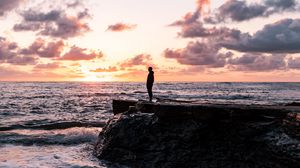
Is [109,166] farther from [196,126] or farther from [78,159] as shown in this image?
[196,126]

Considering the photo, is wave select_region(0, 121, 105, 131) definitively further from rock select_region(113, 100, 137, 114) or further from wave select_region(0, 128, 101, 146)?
rock select_region(113, 100, 137, 114)

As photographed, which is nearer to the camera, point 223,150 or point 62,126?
point 223,150

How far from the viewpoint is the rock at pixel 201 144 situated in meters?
12.1

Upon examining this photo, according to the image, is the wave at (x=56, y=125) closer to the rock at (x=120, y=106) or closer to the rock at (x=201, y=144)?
the rock at (x=120, y=106)

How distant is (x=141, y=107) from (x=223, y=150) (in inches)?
198

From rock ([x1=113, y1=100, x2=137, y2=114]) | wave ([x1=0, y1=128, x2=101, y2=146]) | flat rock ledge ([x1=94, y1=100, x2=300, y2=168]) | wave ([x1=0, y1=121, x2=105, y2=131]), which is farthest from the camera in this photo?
wave ([x1=0, y1=121, x2=105, y2=131])

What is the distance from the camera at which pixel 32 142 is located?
2050 centimetres

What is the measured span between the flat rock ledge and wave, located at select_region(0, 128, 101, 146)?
5223mm

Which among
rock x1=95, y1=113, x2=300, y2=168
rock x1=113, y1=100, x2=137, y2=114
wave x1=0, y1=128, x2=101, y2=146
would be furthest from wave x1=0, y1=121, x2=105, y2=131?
rock x1=95, y1=113, x2=300, y2=168

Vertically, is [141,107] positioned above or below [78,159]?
above

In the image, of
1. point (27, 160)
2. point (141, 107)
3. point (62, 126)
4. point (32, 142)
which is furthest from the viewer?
point (62, 126)

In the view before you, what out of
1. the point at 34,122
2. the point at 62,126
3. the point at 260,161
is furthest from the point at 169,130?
the point at 34,122

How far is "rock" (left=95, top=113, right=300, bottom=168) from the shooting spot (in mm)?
12148


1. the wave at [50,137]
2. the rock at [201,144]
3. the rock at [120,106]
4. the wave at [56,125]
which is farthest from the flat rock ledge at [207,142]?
the wave at [56,125]
